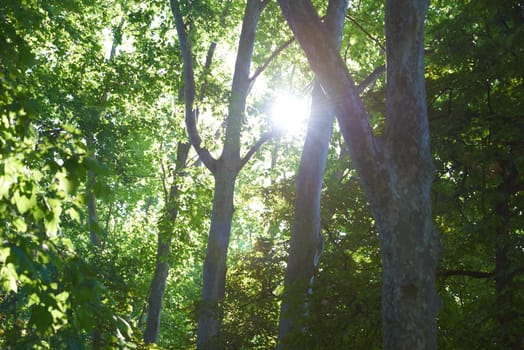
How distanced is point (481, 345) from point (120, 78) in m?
11.9

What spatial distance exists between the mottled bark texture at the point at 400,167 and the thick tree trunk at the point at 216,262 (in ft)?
17.0

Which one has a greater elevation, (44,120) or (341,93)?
(44,120)

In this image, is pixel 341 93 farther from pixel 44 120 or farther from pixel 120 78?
pixel 44 120

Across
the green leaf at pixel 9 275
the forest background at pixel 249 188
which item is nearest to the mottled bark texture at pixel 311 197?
the forest background at pixel 249 188

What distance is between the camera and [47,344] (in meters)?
2.99

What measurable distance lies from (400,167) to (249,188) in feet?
20.1

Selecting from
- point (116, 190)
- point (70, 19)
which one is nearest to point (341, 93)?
point (70, 19)

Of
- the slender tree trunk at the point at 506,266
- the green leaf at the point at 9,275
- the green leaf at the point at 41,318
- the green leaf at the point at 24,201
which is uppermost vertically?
the slender tree trunk at the point at 506,266

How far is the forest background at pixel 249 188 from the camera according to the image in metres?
2.79

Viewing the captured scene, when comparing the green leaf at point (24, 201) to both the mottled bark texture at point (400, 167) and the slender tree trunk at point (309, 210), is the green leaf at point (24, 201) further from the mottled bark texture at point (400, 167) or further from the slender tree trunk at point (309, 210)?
the slender tree trunk at point (309, 210)

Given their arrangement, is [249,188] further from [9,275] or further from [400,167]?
[9,275]

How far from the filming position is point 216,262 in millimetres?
10242

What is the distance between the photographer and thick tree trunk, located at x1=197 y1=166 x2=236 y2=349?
31.0 ft

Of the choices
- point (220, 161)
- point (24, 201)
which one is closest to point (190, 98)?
point (220, 161)
